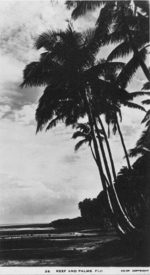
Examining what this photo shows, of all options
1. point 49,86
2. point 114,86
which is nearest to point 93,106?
point 114,86

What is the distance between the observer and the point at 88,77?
1144cm

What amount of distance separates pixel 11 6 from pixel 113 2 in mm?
4322

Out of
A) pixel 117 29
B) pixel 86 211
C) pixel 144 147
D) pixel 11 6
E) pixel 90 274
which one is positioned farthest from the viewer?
pixel 86 211

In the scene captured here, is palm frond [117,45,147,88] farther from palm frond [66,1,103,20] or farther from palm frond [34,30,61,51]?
palm frond [34,30,61,51]

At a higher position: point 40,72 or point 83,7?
point 83,7

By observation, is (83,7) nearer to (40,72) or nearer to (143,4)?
(143,4)

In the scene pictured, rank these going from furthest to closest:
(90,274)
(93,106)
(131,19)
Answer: (93,106) → (131,19) → (90,274)

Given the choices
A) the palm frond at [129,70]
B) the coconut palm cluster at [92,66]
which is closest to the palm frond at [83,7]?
the coconut palm cluster at [92,66]

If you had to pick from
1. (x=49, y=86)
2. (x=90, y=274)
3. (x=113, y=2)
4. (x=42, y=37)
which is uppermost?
(x=113, y=2)

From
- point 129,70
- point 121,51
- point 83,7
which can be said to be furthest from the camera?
point 129,70

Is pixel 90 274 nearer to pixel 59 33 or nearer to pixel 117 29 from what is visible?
pixel 59 33

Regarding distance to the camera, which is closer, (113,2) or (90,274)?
(90,274)

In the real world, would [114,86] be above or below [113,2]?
below

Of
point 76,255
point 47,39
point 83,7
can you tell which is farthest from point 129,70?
point 76,255
